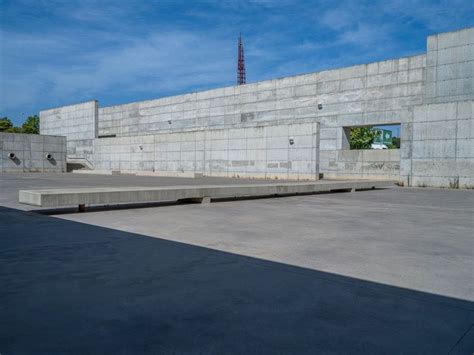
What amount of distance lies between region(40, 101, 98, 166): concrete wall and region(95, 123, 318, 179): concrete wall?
48.3 ft

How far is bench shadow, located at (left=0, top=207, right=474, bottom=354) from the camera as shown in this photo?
2762mm

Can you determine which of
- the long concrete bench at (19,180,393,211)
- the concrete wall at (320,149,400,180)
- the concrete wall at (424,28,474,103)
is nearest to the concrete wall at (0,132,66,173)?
the concrete wall at (320,149,400,180)

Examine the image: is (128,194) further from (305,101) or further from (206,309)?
(305,101)

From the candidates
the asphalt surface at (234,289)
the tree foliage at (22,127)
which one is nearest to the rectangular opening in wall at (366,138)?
the asphalt surface at (234,289)

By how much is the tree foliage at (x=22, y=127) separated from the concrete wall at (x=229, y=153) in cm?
4725

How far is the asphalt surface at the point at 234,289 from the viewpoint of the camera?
2826 mm

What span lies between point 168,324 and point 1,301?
5.27 feet

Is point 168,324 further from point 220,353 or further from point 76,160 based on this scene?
point 76,160

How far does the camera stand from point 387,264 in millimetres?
4973

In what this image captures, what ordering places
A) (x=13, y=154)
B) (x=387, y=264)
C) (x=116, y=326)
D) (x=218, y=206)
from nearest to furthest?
(x=116, y=326), (x=387, y=264), (x=218, y=206), (x=13, y=154)

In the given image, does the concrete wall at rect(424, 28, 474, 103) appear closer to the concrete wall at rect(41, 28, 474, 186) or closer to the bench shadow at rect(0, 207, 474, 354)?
the concrete wall at rect(41, 28, 474, 186)

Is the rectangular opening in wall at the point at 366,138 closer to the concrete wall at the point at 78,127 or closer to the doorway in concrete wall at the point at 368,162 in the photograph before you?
the doorway in concrete wall at the point at 368,162

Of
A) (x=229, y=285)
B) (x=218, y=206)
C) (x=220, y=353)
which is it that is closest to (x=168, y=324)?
(x=220, y=353)

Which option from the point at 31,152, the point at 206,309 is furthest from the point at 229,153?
the point at 206,309
